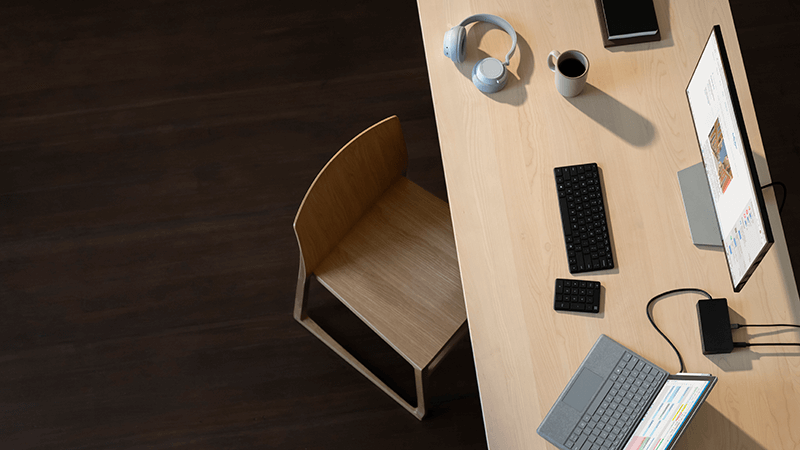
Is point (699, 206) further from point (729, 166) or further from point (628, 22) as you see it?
point (628, 22)

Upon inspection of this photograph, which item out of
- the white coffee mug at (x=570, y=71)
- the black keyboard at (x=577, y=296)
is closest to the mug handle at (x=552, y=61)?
the white coffee mug at (x=570, y=71)

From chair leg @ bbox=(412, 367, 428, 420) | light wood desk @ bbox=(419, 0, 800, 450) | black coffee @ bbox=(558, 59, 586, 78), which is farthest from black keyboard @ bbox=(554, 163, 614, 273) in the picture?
chair leg @ bbox=(412, 367, 428, 420)

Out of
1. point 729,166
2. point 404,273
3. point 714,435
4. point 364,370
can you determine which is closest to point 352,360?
point 364,370

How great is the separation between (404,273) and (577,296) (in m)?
0.51

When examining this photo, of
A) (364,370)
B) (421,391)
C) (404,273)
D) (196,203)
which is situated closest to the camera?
(404,273)

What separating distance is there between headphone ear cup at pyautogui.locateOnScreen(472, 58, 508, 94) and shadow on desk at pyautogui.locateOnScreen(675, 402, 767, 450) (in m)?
0.92

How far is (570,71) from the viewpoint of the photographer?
Result: 4.98ft

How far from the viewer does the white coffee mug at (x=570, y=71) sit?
1479mm

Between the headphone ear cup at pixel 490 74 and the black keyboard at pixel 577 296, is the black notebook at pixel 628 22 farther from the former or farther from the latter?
the black keyboard at pixel 577 296

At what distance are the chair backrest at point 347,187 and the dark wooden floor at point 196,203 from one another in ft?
2.10

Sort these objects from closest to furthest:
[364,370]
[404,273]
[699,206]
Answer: [699,206]
[404,273]
[364,370]

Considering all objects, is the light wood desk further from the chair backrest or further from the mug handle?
Result: the chair backrest

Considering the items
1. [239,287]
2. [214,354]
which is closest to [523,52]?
[239,287]

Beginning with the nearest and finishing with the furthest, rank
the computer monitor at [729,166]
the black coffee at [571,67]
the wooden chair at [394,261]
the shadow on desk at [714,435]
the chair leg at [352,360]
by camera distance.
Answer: the computer monitor at [729,166], the shadow on desk at [714,435], the black coffee at [571,67], the wooden chair at [394,261], the chair leg at [352,360]
